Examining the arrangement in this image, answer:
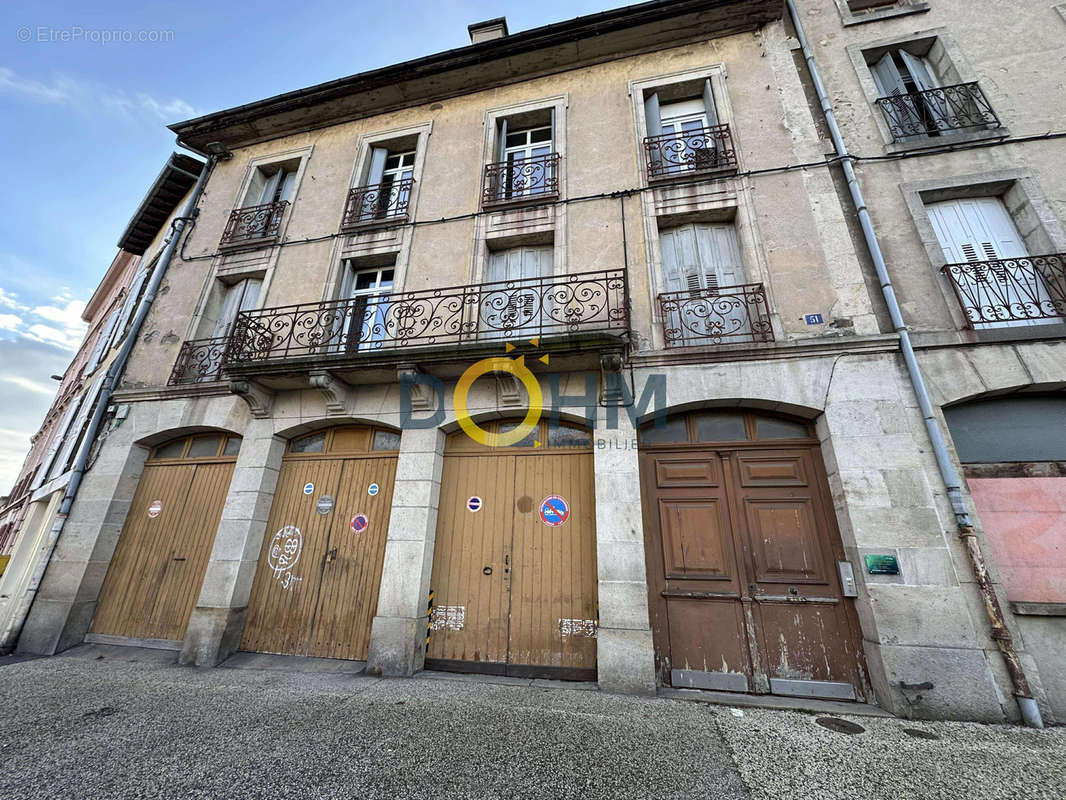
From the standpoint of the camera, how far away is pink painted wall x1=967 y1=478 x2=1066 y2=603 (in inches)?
164

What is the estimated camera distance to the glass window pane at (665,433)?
546 centimetres

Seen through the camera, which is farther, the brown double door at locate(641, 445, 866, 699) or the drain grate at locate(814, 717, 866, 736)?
the brown double door at locate(641, 445, 866, 699)

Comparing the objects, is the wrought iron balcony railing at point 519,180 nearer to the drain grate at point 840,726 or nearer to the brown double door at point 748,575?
the brown double door at point 748,575

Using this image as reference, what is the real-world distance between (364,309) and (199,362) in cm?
303

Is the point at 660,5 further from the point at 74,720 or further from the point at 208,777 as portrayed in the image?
the point at 74,720

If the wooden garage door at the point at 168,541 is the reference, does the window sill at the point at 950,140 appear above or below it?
above

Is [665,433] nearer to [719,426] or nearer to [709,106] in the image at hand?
[719,426]

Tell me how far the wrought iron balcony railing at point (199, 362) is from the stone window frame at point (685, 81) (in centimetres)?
766

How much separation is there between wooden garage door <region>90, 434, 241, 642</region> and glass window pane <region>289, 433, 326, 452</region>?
3.26ft

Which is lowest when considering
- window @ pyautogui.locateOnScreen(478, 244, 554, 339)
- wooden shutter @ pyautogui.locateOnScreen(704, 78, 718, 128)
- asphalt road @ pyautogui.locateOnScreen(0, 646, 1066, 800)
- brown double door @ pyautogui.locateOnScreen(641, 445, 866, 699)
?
asphalt road @ pyautogui.locateOnScreen(0, 646, 1066, 800)

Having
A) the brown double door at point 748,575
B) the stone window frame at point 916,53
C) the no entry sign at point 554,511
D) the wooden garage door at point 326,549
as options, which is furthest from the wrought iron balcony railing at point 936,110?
the wooden garage door at point 326,549

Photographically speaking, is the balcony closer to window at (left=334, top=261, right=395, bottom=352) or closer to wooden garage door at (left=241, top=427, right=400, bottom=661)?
window at (left=334, top=261, right=395, bottom=352)

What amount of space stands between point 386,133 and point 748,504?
30.9ft

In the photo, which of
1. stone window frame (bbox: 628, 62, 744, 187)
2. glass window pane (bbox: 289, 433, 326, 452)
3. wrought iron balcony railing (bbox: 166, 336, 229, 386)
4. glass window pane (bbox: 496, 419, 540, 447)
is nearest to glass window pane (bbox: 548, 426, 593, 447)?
glass window pane (bbox: 496, 419, 540, 447)
